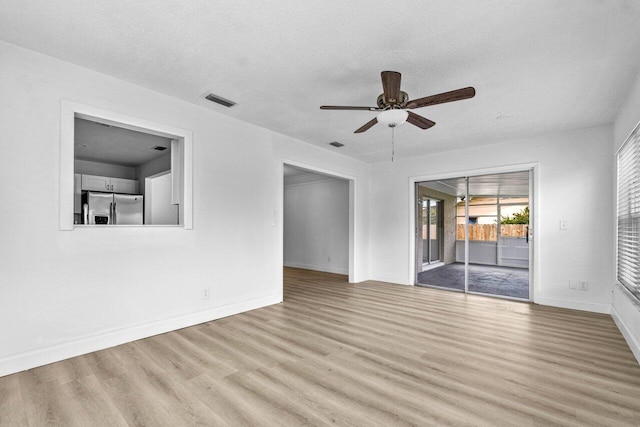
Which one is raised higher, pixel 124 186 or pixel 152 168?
pixel 152 168

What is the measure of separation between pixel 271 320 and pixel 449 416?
A: 7.55ft

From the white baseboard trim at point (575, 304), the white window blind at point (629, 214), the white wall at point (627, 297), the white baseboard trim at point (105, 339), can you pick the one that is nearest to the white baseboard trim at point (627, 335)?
the white wall at point (627, 297)

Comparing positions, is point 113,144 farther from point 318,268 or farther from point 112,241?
point 318,268

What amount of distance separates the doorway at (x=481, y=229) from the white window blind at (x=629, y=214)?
3.77 ft

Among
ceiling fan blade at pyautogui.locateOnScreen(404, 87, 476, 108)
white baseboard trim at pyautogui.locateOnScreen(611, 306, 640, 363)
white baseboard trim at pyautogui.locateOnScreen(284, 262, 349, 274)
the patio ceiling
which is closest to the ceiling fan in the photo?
ceiling fan blade at pyautogui.locateOnScreen(404, 87, 476, 108)

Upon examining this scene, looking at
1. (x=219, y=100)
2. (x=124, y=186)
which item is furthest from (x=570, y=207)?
(x=124, y=186)

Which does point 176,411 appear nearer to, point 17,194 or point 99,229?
point 99,229

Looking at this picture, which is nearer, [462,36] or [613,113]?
[462,36]

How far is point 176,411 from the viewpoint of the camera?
1913 millimetres

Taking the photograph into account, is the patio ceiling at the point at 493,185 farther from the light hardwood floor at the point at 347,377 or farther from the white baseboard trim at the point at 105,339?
the white baseboard trim at the point at 105,339

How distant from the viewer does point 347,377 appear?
7.66 feet

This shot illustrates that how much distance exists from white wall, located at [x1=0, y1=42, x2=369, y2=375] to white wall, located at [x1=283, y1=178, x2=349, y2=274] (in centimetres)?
304

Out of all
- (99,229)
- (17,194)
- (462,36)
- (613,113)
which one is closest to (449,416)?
(462,36)

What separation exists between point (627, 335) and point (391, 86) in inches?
135
